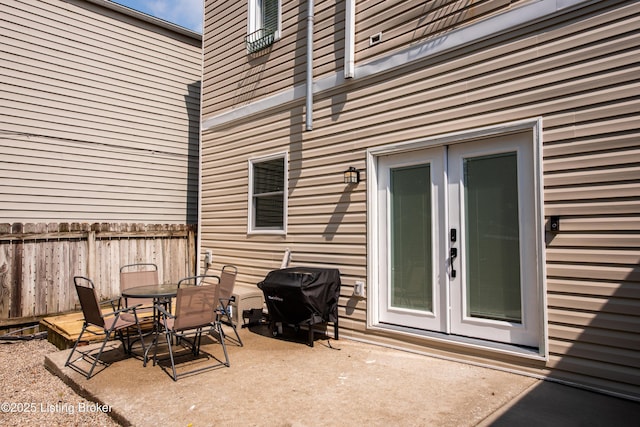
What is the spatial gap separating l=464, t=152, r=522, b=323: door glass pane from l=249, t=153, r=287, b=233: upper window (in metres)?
2.69

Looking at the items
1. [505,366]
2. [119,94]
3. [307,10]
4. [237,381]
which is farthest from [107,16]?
[505,366]

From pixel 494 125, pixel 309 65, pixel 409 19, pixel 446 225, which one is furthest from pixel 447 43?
pixel 309 65

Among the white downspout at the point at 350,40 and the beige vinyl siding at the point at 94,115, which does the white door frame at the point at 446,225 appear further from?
the beige vinyl siding at the point at 94,115

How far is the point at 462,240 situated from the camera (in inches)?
163

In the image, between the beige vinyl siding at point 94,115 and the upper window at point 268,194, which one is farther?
the beige vinyl siding at point 94,115

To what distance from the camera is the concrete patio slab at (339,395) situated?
2846 millimetres

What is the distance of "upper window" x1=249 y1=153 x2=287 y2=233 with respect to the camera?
20.1ft

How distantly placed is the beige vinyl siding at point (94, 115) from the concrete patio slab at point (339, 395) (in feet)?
13.0

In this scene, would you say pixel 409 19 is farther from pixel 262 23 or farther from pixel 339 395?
pixel 339 395

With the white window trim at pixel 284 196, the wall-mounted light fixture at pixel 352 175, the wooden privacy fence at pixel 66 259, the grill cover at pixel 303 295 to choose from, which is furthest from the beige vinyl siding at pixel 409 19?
the wooden privacy fence at pixel 66 259

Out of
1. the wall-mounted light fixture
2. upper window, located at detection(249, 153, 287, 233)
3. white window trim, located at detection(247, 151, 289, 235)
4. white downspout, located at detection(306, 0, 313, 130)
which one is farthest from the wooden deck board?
white downspout, located at detection(306, 0, 313, 130)

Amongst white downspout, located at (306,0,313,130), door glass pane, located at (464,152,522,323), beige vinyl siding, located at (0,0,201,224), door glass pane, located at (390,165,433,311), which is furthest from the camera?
beige vinyl siding, located at (0,0,201,224)

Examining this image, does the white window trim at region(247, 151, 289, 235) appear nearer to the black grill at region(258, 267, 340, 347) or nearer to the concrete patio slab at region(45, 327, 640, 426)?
the black grill at region(258, 267, 340, 347)

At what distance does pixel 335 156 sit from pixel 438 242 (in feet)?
5.78
